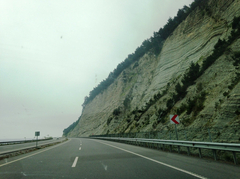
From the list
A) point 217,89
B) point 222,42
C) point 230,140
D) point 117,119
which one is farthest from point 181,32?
point 230,140

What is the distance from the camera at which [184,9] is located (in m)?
44.3

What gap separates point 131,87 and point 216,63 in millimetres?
35529

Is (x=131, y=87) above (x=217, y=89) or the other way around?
above

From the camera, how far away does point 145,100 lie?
132ft

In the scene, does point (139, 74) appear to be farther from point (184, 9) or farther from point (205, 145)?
point (205, 145)

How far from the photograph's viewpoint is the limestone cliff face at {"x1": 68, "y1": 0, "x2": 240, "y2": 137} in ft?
54.4

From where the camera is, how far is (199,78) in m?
24.8

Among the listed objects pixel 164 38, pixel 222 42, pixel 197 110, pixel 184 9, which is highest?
pixel 184 9

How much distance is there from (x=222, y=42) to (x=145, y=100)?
20074 millimetres

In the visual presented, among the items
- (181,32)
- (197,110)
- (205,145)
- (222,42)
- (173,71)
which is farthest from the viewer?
(181,32)

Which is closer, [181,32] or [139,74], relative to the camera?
[181,32]

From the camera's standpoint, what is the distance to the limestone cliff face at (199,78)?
54.4ft

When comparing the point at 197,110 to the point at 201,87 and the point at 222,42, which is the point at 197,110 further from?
the point at 222,42

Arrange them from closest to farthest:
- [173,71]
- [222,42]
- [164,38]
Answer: [222,42] → [173,71] → [164,38]
